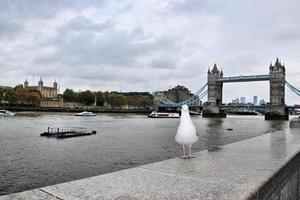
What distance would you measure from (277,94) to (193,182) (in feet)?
449

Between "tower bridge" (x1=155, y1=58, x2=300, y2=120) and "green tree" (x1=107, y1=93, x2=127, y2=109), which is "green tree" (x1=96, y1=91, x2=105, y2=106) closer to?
"green tree" (x1=107, y1=93, x2=127, y2=109)

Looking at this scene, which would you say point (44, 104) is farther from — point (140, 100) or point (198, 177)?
point (198, 177)

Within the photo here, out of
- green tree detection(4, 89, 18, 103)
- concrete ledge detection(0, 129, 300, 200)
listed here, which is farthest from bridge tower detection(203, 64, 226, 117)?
concrete ledge detection(0, 129, 300, 200)

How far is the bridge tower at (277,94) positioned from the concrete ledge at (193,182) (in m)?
116

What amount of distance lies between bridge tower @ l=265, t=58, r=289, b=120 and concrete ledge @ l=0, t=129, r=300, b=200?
115789 mm

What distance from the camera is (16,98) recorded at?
440 feet

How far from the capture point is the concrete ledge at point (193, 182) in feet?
9.86

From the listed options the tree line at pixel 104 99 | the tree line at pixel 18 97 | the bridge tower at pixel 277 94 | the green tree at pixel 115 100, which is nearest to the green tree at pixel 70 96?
the tree line at pixel 104 99

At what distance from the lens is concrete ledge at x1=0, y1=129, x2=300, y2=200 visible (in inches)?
118

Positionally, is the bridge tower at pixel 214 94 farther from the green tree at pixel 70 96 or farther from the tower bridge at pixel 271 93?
the green tree at pixel 70 96

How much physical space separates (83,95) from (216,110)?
65062mm

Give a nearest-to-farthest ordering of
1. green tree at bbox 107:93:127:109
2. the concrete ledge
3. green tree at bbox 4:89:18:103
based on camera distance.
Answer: the concrete ledge → green tree at bbox 4:89:18:103 → green tree at bbox 107:93:127:109

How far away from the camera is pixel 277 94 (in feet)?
431

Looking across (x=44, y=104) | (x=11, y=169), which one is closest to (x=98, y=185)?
(x=11, y=169)
